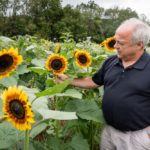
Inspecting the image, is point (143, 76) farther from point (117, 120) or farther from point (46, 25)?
point (46, 25)

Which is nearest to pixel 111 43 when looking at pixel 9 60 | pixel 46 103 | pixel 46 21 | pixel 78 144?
pixel 78 144

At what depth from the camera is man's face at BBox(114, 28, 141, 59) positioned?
3.19 metres

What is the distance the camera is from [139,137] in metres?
3.23

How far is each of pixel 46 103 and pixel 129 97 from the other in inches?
31.4

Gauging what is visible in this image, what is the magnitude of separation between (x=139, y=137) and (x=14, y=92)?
1474 mm

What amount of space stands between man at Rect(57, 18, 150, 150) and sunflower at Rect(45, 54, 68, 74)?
0.18 ft

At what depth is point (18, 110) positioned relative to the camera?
6.37ft

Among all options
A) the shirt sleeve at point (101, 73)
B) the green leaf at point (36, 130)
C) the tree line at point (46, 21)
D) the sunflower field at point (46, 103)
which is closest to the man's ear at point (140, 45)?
the shirt sleeve at point (101, 73)

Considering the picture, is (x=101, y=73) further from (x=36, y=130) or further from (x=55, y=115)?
(x=55, y=115)

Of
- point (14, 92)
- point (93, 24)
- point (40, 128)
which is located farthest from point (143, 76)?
point (93, 24)

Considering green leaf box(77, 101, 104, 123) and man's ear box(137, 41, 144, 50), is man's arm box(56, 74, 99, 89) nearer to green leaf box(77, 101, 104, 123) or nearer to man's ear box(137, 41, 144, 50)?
green leaf box(77, 101, 104, 123)

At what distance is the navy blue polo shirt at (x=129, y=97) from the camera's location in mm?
3127

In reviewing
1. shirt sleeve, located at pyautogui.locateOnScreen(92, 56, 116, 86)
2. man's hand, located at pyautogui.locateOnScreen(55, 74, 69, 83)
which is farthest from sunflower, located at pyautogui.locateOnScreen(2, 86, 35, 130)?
shirt sleeve, located at pyautogui.locateOnScreen(92, 56, 116, 86)

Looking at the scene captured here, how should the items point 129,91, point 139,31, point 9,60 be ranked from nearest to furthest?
point 9,60 → point 129,91 → point 139,31
